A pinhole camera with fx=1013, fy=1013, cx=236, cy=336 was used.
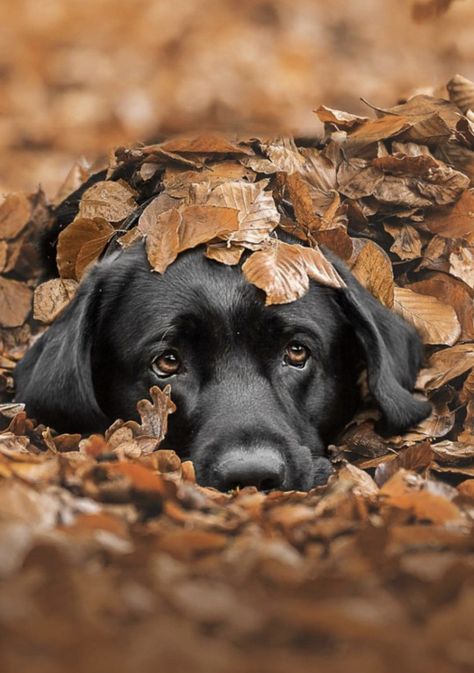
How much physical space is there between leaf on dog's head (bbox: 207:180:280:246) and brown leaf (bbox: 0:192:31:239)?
1169 mm

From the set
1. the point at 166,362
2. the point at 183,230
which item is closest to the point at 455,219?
the point at 183,230

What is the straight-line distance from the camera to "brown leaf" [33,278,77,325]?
3.99 metres

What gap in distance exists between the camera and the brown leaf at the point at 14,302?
4117 millimetres

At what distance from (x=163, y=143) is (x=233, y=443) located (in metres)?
1.48

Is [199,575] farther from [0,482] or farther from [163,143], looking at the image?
[163,143]

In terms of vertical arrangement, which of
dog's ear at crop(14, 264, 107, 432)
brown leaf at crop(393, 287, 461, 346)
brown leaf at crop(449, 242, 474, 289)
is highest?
brown leaf at crop(449, 242, 474, 289)

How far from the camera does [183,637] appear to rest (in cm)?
147

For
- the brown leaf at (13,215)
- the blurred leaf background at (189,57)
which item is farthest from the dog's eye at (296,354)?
the blurred leaf background at (189,57)

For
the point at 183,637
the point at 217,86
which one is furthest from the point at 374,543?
the point at 217,86

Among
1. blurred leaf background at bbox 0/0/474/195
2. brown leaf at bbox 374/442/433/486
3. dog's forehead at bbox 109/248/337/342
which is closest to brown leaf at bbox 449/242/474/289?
dog's forehead at bbox 109/248/337/342

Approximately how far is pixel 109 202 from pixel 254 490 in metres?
1.70

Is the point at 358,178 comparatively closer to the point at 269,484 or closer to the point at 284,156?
the point at 284,156

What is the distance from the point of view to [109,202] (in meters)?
3.96

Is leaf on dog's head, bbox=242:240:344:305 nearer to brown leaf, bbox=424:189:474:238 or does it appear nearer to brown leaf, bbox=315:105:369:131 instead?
brown leaf, bbox=424:189:474:238
